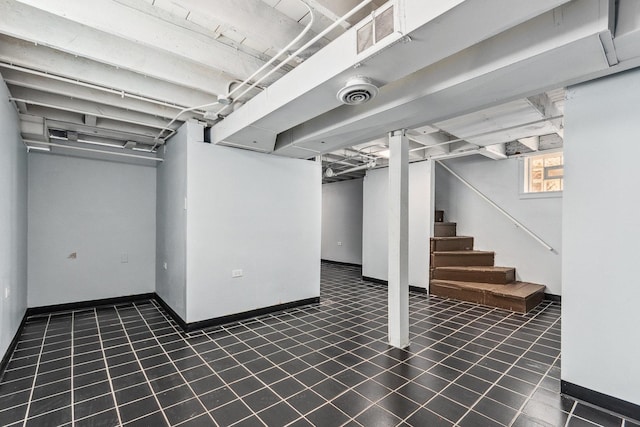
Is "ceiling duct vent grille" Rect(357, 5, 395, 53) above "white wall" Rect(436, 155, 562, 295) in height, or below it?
above

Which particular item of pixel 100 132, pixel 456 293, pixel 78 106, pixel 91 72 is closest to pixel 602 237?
pixel 456 293

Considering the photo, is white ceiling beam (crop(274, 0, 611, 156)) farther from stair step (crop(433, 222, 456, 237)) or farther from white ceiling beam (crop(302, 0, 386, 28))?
stair step (crop(433, 222, 456, 237))

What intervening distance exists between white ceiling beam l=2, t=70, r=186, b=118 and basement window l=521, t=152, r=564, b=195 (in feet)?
18.9

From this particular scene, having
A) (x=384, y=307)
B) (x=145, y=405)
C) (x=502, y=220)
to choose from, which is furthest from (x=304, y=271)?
(x=502, y=220)

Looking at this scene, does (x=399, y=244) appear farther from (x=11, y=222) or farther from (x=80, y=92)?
(x=11, y=222)

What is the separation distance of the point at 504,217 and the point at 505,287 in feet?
4.58

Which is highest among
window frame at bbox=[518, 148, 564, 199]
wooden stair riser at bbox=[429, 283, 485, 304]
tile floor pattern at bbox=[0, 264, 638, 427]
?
window frame at bbox=[518, 148, 564, 199]

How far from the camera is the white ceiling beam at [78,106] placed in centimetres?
297

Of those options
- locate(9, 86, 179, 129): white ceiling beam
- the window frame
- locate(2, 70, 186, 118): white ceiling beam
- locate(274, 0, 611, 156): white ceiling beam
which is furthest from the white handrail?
locate(9, 86, 179, 129): white ceiling beam

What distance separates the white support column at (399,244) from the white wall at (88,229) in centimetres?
421

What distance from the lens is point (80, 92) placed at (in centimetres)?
290

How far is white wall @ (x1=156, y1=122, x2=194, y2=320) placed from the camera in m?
3.66

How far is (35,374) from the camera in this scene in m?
2.53

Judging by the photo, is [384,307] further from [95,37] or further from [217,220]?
[95,37]
